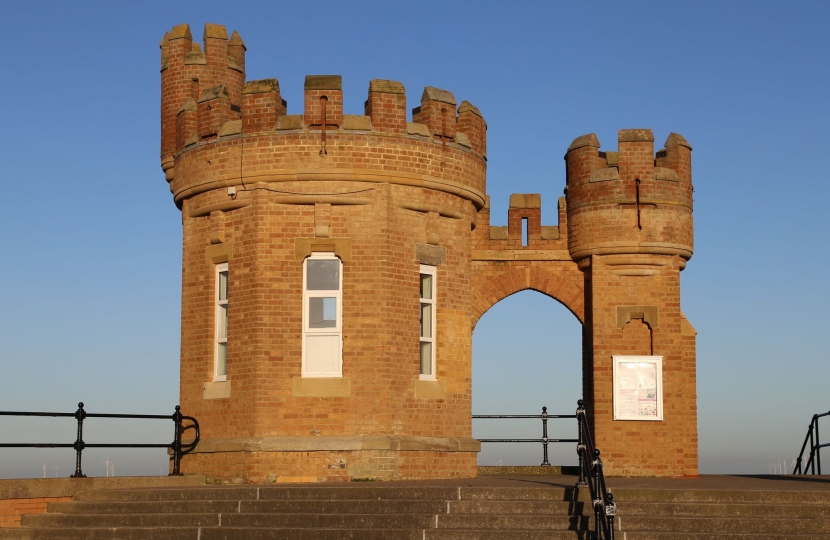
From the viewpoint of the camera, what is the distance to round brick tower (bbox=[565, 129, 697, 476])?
21.9m

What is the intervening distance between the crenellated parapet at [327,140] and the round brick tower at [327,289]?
3 cm

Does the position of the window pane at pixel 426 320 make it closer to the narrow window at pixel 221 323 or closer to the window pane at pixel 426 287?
the window pane at pixel 426 287

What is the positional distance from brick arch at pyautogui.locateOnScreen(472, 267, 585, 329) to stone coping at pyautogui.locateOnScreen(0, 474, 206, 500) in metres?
7.15

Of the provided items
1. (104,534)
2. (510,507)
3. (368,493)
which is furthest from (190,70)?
(510,507)

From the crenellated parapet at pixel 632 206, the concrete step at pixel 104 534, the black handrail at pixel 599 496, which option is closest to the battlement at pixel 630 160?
the crenellated parapet at pixel 632 206

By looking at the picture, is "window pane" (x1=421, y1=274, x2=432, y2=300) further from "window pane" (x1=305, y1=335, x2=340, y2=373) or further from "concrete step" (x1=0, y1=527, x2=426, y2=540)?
"concrete step" (x1=0, y1=527, x2=426, y2=540)

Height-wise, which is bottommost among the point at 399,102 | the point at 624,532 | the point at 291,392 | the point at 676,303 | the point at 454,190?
the point at 624,532

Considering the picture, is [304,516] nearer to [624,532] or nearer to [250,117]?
[624,532]

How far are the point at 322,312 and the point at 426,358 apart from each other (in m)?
1.94

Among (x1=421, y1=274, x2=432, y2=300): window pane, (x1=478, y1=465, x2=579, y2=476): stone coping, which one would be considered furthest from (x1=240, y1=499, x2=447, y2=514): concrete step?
(x1=478, y1=465, x2=579, y2=476): stone coping

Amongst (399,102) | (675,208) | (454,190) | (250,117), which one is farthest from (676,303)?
(250,117)

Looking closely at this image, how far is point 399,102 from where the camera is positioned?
63.3 ft

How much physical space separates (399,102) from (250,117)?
2.44m

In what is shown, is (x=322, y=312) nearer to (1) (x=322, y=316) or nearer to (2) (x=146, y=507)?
(1) (x=322, y=316)
